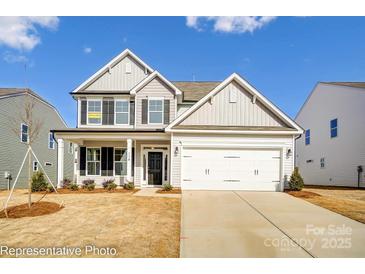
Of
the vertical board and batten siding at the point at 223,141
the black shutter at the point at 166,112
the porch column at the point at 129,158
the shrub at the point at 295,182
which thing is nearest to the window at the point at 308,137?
the vertical board and batten siding at the point at 223,141

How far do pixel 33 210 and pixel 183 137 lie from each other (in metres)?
7.92

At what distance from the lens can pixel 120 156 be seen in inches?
674

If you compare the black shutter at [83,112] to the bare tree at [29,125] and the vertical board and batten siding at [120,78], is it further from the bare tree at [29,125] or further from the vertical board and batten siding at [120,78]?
the bare tree at [29,125]

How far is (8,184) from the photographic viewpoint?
19.7m

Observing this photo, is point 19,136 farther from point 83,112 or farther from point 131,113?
point 131,113

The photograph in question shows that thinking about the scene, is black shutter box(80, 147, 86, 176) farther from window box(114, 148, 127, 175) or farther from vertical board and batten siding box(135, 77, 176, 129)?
vertical board and batten siding box(135, 77, 176, 129)

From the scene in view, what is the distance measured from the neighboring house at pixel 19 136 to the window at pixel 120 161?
5.71 metres

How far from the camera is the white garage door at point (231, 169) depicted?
48.5 feet

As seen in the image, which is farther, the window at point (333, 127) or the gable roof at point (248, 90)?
the window at point (333, 127)

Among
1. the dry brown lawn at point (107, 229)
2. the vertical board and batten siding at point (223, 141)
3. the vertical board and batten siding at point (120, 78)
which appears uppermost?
the vertical board and batten siding at point (120, 78)
